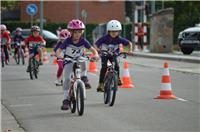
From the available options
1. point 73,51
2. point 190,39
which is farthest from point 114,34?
point 190,39

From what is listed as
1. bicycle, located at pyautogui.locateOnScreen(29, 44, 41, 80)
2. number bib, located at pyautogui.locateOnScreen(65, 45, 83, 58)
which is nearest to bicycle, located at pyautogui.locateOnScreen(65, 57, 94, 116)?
number bib, located at pyautogui.locateOnScreen(65, 45, 83, 58)

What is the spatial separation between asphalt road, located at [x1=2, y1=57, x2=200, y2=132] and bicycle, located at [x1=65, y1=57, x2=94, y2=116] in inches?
6.6

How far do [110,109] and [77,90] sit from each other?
116 centimetres

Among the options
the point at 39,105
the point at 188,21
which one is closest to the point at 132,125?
the point at 39,105

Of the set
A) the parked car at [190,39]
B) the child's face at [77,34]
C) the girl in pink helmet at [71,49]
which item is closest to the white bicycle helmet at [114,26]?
the girl in pink helmet at [71,49]

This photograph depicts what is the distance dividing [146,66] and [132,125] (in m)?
16.3

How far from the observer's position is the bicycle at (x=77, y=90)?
36.6 feet

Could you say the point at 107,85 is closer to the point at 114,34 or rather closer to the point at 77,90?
the point at 114,34

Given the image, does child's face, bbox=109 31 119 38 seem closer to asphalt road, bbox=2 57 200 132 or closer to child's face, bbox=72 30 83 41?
asphalt road, bbox=2 57 200 132

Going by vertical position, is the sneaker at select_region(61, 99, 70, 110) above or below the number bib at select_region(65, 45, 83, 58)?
below

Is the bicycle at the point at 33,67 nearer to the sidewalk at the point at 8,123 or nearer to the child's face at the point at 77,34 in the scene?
the sidewalk at the point at 8,123

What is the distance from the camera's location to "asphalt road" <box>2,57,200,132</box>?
10078 millimetres

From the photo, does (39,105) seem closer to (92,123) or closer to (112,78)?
(112,78)

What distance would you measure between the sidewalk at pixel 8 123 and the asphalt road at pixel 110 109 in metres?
0.11
